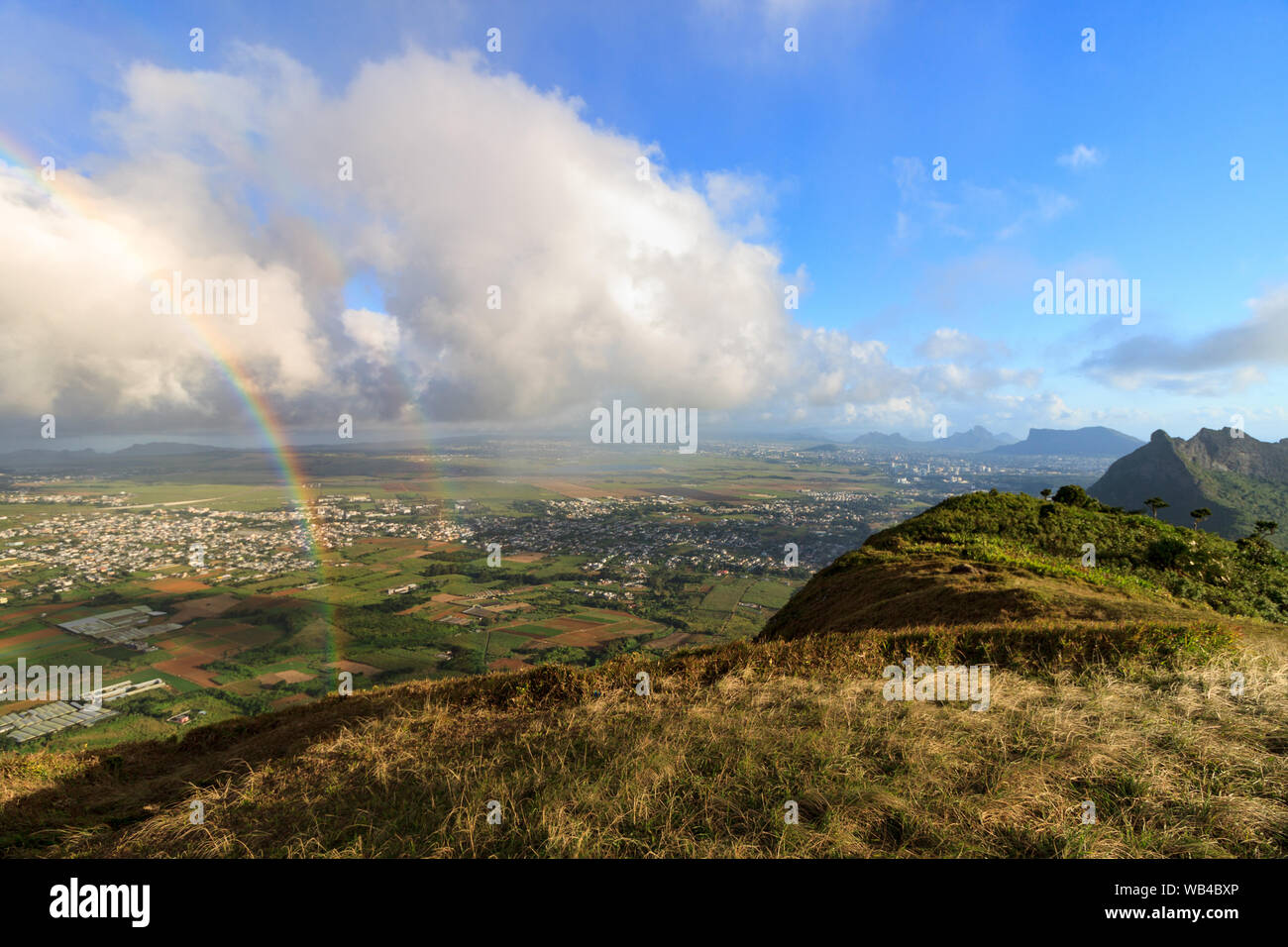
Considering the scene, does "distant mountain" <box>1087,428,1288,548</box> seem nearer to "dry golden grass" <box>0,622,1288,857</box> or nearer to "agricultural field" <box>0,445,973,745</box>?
"agricultural field" <box>0,445,973,745</box>

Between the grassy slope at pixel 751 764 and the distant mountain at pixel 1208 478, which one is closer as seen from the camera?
the grassy slope at pixel 751 764

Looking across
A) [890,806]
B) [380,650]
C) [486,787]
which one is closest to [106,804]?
[486,787]

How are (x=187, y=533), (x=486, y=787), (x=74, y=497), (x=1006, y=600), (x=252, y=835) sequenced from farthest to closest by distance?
1. (x=74, y=497)
2. (x=187, y=533)
3. (x=1006, y=600)
4. (x=486, y=787)
5. (x=252, y=835)

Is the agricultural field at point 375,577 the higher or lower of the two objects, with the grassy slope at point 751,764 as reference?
lower

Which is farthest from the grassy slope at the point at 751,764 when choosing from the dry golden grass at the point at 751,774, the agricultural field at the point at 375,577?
the agricultural field at the point at 375,577

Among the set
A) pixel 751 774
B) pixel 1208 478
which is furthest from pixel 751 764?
pixel 1208 478

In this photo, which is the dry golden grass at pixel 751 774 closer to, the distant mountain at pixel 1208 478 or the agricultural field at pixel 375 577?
the agricultural field at pixel 375 577

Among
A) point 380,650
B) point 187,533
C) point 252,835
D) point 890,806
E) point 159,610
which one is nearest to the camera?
point 890,806
